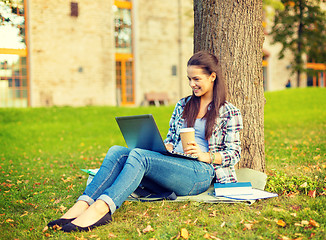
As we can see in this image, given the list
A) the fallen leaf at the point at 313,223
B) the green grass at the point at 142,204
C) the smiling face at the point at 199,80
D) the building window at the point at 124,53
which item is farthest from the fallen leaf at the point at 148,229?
the building window at the point at 124,53

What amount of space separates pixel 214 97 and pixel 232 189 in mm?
832

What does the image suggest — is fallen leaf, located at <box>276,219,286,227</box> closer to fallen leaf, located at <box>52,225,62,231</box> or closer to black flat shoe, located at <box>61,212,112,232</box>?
black flat shoe, located at <box>61,212,112,232</box>

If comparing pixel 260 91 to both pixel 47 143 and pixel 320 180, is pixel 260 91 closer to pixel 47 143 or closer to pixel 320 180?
pixel 320 180

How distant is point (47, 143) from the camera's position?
852 centimetres

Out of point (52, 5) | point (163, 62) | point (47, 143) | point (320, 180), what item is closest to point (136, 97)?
point (163, 62)

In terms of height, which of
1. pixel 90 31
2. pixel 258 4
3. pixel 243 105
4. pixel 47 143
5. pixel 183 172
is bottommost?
pixel 47 143

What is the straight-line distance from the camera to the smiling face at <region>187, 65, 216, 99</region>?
322cm

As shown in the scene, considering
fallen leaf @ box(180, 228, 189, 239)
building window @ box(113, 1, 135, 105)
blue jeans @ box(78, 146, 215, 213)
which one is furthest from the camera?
building window @ box(113, 1, 135, 105)

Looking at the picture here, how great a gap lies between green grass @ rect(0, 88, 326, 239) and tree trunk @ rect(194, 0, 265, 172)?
465 mm

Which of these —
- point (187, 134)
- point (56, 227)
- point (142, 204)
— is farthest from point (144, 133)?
point (56, 227)

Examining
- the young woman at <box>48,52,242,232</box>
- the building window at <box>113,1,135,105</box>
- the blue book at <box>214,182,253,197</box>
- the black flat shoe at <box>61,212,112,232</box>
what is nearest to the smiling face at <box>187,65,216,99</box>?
the young woman at <box>48,52,242,232</box>

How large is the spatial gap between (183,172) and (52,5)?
15089 millimetres

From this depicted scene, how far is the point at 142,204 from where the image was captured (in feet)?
10.7

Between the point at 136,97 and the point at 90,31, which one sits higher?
the point at 90,31
